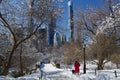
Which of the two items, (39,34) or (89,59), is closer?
(39,34)

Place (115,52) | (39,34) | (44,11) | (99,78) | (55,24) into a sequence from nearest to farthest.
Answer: (99,78), (44,11), (55,24), (39,34), (115,52)

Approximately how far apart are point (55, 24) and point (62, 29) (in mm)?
1012

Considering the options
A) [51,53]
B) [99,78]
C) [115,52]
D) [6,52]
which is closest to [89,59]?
[115,52]

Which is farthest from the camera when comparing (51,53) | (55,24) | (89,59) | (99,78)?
(51,53)

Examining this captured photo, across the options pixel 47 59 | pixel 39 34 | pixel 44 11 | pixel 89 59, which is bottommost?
pixel 47 59

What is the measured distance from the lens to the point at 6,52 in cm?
4106

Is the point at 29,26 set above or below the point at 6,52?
above

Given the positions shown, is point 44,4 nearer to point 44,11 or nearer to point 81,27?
point 44,11

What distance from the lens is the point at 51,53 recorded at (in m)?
143

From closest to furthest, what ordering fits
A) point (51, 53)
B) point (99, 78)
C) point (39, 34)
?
point (99, 78)
point (39, 34)
point (51, 53)

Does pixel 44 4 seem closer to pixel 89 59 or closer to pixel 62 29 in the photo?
pixel 62 29

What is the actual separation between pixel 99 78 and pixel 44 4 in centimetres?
943

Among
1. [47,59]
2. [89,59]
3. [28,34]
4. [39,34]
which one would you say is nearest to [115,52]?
[89,59]

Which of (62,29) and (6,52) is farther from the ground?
(62,29)
